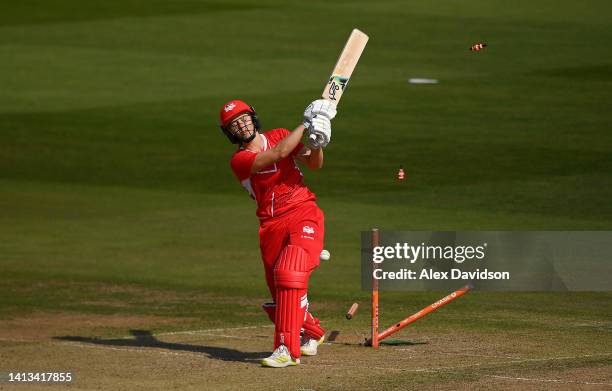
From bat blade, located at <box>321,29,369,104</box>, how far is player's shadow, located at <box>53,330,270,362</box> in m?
2.35

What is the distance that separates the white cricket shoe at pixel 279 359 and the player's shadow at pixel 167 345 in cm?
57

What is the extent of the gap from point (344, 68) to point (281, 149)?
3.40ft

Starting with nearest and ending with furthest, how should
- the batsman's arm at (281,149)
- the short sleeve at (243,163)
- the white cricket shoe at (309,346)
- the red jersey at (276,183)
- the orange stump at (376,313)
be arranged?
the batsman's arm at (281,149)
the short sleeve at (243,163)
the red jersey at (276,183)
the white cricket shoe at (309,346)
the orange stump at (376,313)

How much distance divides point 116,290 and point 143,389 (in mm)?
6300

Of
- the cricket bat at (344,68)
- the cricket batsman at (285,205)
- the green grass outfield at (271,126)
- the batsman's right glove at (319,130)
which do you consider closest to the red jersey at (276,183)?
the cricket batsman at (285,205)

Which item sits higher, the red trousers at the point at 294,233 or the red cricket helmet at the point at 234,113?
the red cricket helmet at the point at 234,113

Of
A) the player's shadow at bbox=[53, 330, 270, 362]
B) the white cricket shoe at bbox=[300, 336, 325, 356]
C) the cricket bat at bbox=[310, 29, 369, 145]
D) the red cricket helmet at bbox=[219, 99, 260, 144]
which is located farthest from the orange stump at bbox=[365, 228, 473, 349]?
the red cricket helmet at bbox=[219, 99, 260, 144]

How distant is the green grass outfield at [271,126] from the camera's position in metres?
16.8

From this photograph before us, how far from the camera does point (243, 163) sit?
1220cm

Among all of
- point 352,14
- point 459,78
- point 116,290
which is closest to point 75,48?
point 352,14

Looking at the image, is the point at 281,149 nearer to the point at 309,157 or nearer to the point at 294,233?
the point at 309,157

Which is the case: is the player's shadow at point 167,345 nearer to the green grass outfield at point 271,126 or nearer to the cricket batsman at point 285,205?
the cricket batsman at point 285,205

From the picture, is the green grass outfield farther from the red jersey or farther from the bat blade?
the bat blade

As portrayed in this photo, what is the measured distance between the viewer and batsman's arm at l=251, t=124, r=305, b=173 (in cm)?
1193
